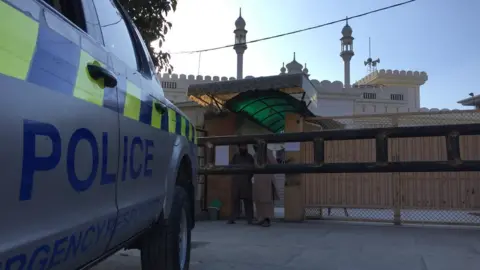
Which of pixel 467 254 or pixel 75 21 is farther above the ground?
pixel 75 21

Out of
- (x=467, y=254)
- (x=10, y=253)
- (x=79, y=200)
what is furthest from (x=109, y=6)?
(x=467, y=254)

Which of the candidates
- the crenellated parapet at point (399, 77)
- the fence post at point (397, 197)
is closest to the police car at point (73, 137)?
the fence post at point (397, 197)

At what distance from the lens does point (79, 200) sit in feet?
6.01

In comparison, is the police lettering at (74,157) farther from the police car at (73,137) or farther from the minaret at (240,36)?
the minaret at (240,36)

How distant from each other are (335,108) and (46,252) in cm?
2561

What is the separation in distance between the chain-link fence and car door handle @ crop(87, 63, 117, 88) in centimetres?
746

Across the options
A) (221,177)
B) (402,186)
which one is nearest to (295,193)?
(221,177)

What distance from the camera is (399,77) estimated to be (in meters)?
37.2

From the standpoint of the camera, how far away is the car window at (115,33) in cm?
255

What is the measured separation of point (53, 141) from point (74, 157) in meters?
0.17

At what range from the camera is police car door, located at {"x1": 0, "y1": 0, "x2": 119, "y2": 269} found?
1407 millimetres

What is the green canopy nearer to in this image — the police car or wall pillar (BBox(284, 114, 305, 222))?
wall pillar (BBox(284, 114, 305, 222))

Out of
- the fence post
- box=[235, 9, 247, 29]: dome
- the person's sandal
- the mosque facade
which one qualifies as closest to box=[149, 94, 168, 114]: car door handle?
the person's sandal

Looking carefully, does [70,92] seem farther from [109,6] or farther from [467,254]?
[467,254]
